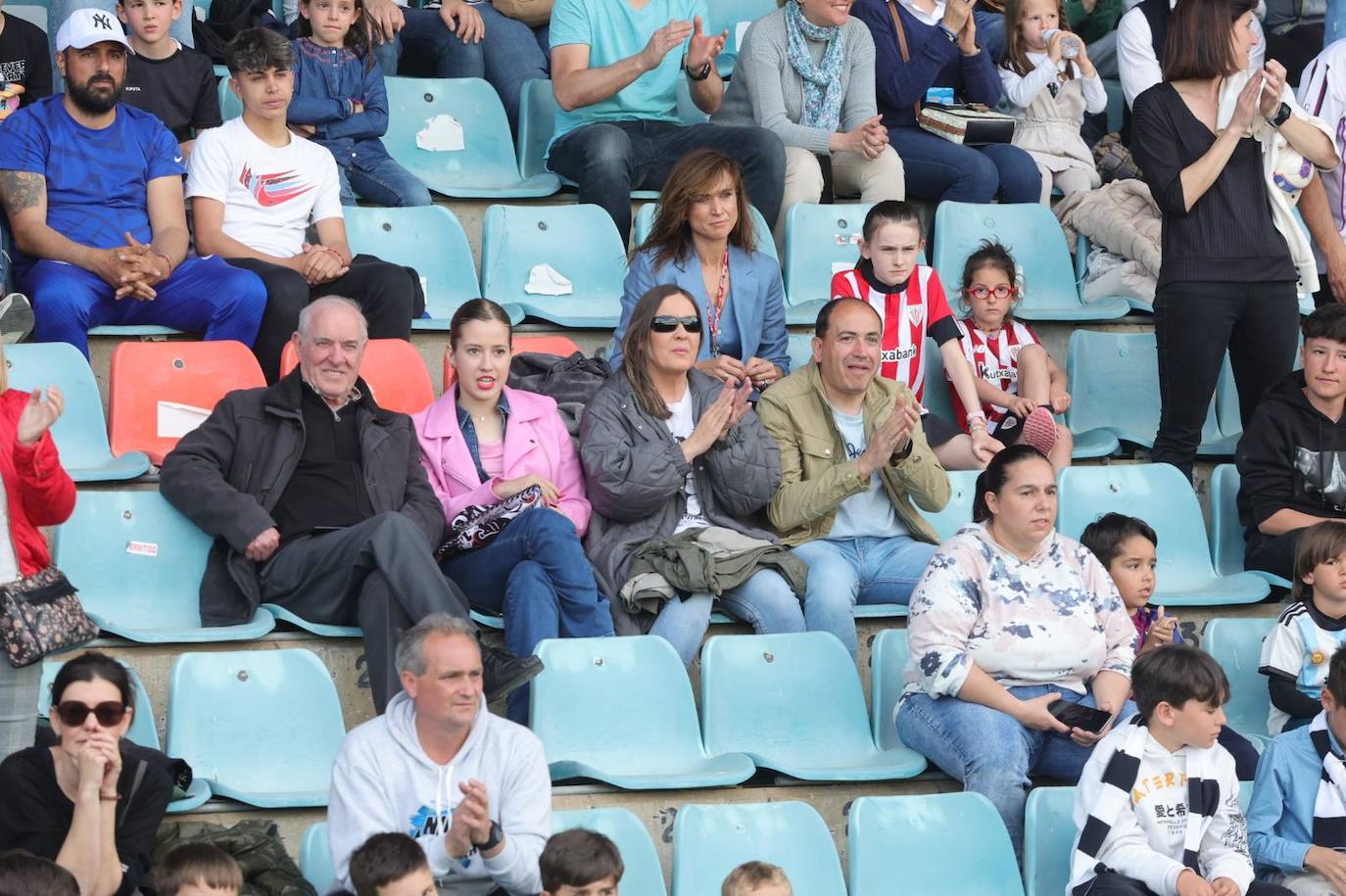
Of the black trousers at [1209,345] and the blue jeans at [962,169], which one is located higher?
the blue jeans at [962,169]

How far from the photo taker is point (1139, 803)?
4.29 metres

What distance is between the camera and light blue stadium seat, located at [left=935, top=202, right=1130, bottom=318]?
22.2 ft

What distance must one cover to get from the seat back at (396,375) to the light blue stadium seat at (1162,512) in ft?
5.84

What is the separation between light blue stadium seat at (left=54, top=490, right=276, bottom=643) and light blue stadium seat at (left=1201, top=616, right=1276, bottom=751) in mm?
2547

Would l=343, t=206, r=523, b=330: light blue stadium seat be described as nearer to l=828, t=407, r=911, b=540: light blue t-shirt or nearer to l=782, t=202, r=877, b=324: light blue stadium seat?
l=782, t=202, r=877, b=324: light blue stadium seat

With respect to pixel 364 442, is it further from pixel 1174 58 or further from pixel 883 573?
pixel 1174 58

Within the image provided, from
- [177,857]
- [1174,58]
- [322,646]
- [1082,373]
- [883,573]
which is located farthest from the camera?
[1082,373]

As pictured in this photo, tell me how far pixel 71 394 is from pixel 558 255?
1.73 m

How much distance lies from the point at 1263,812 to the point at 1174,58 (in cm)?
243

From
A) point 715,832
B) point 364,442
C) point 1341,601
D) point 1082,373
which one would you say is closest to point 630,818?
point 715,832

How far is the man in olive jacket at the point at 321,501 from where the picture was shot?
→ 15.2 feet

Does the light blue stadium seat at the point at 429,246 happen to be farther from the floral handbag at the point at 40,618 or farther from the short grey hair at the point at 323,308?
the floral handbag at the point at 40,618

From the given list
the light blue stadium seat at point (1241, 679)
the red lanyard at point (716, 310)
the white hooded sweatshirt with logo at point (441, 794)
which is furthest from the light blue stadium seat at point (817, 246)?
the white hooded sweatshirt with logo at point (441, 794)

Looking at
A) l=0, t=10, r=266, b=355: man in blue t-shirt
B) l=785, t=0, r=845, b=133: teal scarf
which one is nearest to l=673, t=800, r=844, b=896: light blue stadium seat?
l=0, t=10, r=266, b=355: man in blue t-shirt
